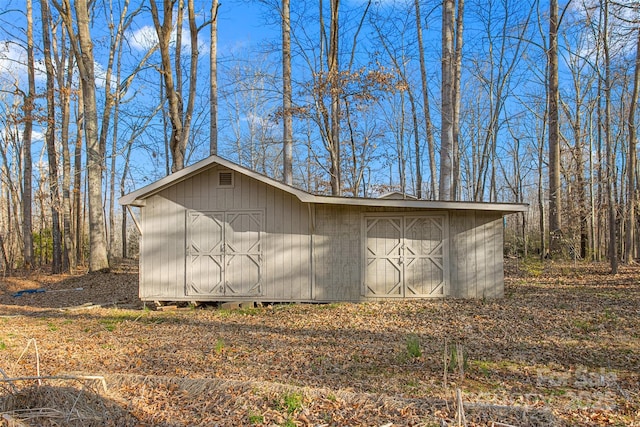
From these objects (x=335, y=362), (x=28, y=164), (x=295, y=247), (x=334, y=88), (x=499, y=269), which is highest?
(x=334, y=88)

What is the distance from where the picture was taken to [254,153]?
2588 cm

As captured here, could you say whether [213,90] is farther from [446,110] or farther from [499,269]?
[499,269]

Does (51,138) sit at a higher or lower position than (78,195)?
higher

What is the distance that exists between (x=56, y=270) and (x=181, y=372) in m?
14.1

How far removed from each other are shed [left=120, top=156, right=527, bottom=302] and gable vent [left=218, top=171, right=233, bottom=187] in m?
0.02

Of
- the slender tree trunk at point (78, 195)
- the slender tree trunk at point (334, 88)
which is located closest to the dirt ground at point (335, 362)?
the slender tree trunk at point (334, 88)

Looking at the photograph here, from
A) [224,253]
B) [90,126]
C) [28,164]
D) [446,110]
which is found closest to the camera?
[224,253]

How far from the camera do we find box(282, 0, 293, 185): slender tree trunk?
14875 mm

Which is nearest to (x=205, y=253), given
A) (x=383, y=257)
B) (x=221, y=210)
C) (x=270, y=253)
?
(x=221, y=210)

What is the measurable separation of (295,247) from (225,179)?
84.4 inches

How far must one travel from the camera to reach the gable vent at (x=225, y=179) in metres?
9.87

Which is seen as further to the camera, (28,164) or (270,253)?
(28,164)

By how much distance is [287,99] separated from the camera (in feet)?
49.8

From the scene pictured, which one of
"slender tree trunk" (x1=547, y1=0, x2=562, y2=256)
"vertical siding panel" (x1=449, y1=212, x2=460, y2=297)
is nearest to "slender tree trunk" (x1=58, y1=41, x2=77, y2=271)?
"vertical siding panel" (x1=449, y1=212, x2=460, y2=297)
